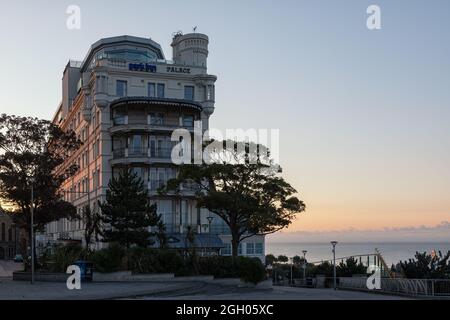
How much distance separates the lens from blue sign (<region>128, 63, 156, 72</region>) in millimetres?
63031

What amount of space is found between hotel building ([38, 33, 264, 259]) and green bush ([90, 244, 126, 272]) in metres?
21.4

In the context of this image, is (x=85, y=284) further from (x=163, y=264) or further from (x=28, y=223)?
(x=28, y=223)

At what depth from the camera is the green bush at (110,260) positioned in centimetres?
3644

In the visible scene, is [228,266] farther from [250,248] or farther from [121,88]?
[121,88]

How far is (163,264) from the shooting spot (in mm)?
37000

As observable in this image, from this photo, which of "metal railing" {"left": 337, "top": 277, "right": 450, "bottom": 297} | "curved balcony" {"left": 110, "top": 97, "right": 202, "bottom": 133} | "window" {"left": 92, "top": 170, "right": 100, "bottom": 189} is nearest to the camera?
"metal railing" {"left": 337, "top": 277, "right": 450, "bottom": 297}

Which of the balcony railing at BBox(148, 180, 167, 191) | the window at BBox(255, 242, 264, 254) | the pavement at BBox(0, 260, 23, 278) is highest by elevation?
the balcony railing at BBox(148, 180, 167, 191)

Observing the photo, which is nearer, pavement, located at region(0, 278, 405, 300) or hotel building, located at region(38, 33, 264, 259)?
pavement, located at region(0, 278, 405, 300)

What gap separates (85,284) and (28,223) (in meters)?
19.1

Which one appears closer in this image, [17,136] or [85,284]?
[85,284]

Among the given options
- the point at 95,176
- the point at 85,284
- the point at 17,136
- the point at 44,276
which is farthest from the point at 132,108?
the point at 85,284

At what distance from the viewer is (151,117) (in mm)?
62594

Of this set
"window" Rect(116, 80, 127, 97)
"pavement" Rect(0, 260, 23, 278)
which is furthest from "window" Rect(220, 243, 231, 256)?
"pavement" Rect(0, 260, 23, 278)

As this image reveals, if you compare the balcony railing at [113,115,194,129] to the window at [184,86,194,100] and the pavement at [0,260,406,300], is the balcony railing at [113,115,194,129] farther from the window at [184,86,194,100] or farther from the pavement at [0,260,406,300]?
the pavement at [0,260,406,300]
